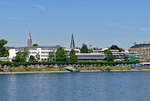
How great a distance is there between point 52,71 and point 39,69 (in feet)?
19.0

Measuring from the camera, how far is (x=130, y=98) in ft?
173

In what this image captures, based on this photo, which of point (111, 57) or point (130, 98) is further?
point (111, 57)

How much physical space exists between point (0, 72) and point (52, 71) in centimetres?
2194

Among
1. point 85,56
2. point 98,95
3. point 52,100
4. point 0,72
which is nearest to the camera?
point 52,100

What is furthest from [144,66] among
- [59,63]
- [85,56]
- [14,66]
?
[14,66]

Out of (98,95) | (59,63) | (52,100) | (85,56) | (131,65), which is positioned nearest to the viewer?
(52,100)

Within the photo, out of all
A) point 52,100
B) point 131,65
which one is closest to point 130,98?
point 52,100

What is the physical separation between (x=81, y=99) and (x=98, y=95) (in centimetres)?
534

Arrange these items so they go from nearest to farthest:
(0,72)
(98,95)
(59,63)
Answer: (98,95), (0,72), (59,63)

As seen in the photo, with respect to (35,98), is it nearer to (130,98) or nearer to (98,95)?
(98,95)

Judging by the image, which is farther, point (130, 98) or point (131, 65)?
point (131, 65)

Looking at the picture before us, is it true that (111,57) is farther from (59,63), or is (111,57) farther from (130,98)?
(130,98)

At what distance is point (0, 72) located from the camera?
149250 mm

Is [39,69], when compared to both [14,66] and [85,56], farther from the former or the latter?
[85,56]
